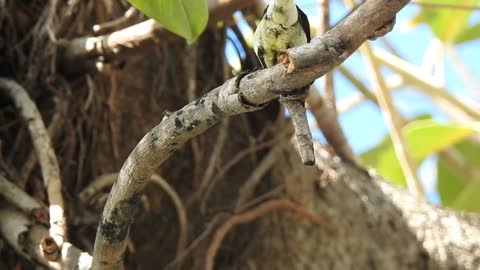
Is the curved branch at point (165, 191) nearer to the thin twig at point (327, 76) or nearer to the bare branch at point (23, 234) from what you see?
the bare branch at point (23, 234)

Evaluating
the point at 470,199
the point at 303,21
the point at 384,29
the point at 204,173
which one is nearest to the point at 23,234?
the point at 204,173

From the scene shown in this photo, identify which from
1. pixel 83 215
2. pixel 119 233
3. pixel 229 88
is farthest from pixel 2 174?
pixel 229 88

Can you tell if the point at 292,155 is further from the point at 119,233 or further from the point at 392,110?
the point at 119,233

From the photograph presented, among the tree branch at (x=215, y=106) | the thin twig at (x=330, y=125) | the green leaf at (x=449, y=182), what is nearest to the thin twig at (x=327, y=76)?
the thin twig at (x=330, y=125)

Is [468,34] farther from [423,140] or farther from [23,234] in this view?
[23,234]

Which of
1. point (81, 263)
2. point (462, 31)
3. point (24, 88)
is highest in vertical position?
point (462, 31)

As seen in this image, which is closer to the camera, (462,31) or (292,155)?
(292,155)

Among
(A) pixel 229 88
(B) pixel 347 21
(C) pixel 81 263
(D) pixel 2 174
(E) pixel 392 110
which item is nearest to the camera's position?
(B) pixel 347 21
